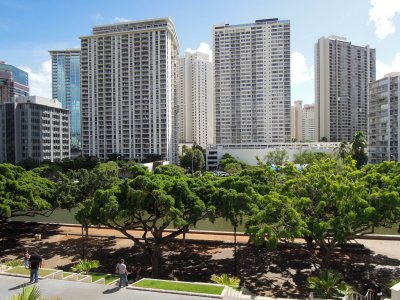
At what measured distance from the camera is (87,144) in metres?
99.6

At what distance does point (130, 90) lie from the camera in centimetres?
9512

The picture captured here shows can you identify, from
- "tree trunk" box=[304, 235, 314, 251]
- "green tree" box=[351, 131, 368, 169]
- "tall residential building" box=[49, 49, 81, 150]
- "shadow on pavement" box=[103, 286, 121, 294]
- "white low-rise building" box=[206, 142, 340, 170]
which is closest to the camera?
"shadow on pavement" box=[103, 286, 121, 294]

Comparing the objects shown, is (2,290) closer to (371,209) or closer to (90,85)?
(371,209)

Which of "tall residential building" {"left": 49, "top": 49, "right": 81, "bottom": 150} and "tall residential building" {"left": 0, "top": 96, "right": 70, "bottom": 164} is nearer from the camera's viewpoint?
"tall residential building" {"left": 0, "top": 96, "right": 70, "bottom": 164}

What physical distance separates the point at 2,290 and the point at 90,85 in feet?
307

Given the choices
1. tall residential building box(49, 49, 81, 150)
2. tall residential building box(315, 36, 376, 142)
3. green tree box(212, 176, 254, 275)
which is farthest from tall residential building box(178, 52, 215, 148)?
green tree box(212, 176, 254, 275)

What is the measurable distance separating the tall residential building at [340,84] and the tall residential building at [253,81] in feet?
80.5

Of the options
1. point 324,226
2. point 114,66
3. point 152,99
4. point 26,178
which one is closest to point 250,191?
point 324,226

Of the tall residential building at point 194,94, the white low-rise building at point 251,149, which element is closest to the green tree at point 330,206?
the white low-rise building at point 251,149

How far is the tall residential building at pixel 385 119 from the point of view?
6529cm

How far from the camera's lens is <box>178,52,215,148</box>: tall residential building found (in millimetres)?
129500

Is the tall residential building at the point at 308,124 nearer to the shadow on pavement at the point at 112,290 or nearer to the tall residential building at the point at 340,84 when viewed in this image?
the tall residential building at the point at 340,84

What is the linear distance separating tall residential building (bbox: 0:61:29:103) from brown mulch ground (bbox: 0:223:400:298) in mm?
127096

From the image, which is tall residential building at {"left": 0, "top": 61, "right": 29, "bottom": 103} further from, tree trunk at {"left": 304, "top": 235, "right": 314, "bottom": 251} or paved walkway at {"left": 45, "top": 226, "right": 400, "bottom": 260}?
tree trunk at {"left": 304, "top": 235, "right": 314, "bottom": 251}
